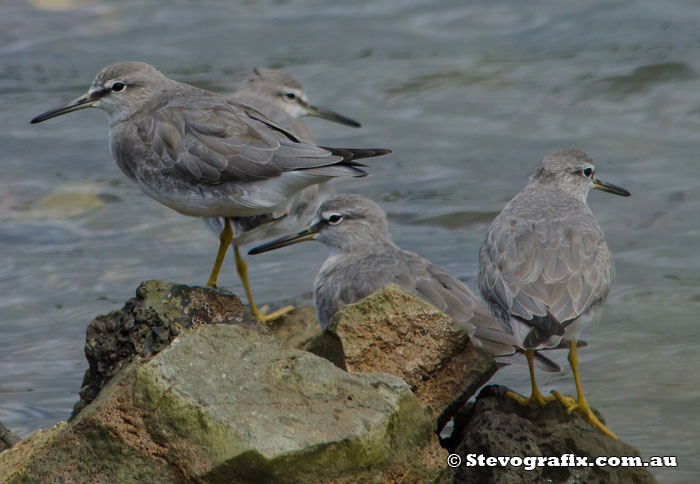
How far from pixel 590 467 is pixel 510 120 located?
296 inches

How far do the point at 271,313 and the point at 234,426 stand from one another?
405 cm

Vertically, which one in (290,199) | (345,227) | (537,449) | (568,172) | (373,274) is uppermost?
(568,172)

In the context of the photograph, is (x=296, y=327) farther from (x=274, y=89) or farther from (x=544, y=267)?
(x=274, y=89)

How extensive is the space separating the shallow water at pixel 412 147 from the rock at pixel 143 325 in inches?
52.4

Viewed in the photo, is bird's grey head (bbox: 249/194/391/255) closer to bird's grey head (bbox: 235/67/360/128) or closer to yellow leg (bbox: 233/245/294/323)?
yellow leg (bbox: 233/245/294/323)

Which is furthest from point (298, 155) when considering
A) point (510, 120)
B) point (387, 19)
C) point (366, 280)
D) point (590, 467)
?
point (387, 19)

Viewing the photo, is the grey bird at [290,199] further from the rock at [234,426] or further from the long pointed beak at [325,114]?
the rock at [234,426]

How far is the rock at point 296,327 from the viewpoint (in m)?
7.37

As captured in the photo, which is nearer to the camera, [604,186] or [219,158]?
[219,158]

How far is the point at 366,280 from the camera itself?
6.58 m

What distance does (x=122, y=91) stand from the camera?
23.5 feet

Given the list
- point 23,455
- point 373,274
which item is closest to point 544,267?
point 373,274

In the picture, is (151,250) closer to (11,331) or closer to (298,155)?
(11,331)

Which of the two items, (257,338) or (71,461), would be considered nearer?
(71,461)
